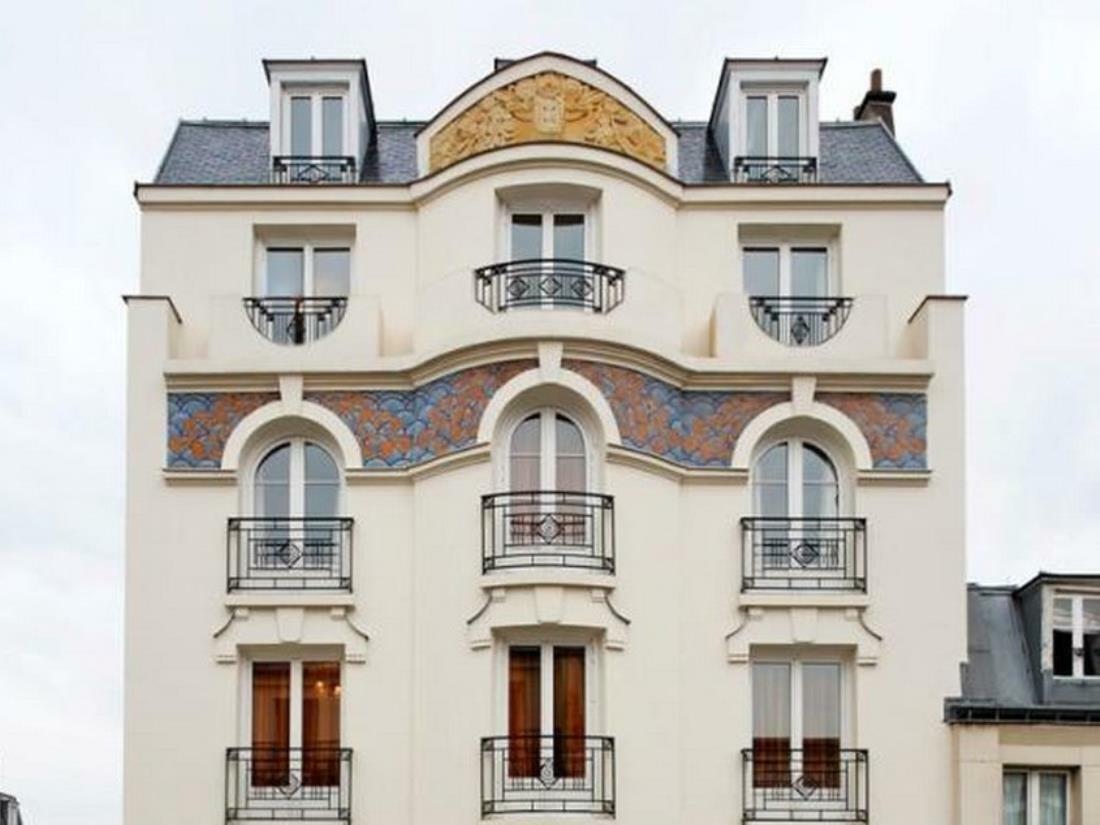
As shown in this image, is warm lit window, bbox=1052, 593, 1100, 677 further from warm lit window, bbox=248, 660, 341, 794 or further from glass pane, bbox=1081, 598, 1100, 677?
warm lit window, bbox=248, 660, 341, 794

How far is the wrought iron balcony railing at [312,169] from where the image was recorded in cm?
1992

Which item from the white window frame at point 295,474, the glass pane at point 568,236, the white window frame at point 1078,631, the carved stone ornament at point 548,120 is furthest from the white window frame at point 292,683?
the white window frame at point 1078,631

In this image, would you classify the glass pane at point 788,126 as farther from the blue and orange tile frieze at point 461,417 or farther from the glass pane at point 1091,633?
the glass pane at point 1091,633

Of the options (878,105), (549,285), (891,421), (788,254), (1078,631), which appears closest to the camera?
(549,285)

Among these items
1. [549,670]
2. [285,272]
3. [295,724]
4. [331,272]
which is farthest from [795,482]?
[285,272]

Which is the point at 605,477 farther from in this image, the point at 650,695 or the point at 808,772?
the point at 808,772

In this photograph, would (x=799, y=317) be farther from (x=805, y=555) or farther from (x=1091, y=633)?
(x=1091, y=633)

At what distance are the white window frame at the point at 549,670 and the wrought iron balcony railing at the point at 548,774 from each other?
18 centimetres

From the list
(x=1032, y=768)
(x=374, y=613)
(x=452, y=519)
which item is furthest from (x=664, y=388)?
(x=1032, y=768)

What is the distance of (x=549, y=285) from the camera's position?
722 inches

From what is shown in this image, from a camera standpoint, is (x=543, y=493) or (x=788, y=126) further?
(x=788, y=126)

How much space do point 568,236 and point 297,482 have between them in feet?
13.7

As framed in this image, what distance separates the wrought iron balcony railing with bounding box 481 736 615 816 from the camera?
688 inches

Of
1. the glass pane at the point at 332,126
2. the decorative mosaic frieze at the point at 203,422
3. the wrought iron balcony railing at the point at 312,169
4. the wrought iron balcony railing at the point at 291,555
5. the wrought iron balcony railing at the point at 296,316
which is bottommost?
the wrought iron balcony railing at the point at 291,555
